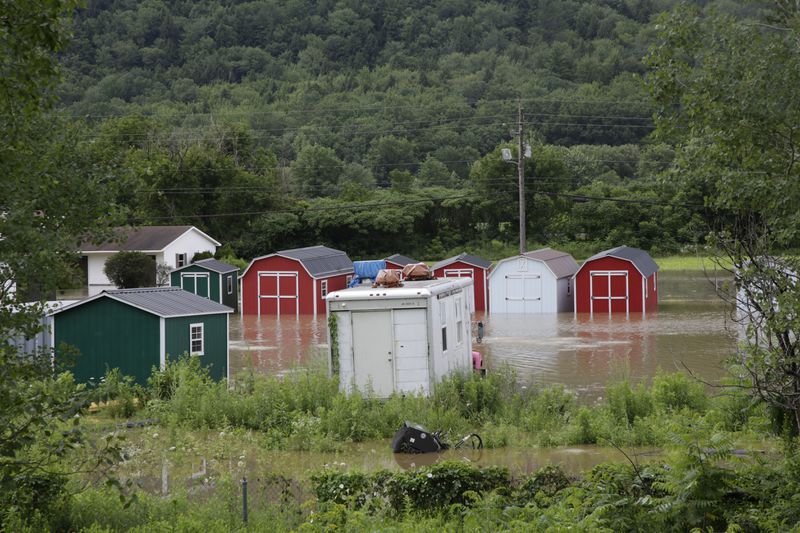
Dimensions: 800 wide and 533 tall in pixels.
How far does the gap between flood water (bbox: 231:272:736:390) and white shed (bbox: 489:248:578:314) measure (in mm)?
753

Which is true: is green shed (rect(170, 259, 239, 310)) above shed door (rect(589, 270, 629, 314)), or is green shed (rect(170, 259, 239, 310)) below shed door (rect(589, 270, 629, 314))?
above

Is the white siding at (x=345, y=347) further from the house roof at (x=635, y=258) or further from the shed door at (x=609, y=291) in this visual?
the shed door at (x=609, y=291)

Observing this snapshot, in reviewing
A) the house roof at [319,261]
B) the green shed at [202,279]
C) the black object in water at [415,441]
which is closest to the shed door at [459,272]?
the house roof at [319,261]

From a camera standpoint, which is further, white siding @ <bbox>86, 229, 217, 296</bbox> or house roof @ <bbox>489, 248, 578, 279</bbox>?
white siding @ <bbox>86, 229, 217, 296</bbox>

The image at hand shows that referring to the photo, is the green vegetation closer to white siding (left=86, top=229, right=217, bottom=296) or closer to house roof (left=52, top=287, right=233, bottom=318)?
house roof (left=52, top=287, right=233, bottom=318)

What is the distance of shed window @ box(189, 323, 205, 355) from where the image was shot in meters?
20.8

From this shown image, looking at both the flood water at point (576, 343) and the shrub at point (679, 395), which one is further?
the flood water at point (576, 343)

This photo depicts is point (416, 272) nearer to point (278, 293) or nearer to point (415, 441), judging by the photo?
point (415, 441)

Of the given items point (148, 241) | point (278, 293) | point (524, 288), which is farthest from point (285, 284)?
point (524, 288)

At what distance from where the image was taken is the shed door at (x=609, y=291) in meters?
40.2

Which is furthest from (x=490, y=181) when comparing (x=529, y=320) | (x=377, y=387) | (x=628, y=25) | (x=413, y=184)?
(x=628, y=25)

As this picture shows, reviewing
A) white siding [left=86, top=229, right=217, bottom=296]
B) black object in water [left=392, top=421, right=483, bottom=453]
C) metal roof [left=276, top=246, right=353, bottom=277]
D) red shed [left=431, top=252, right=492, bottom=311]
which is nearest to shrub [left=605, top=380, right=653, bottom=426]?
black object in water [left=392, top=421, right=483, bottom=453]

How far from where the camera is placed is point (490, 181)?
62.4m

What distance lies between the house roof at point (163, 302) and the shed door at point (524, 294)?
20964 millimetres
